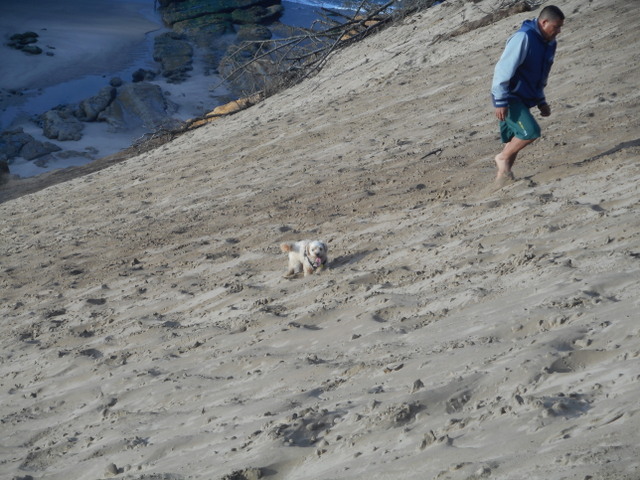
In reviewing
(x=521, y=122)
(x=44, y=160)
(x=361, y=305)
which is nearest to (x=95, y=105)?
(x=44, y=160)

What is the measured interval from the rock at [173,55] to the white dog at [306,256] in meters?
23.9

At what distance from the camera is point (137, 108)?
79.8ft

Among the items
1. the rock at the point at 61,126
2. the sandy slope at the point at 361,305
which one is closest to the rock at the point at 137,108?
the rock at the point at 61,126

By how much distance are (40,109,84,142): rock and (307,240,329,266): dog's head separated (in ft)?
64.2

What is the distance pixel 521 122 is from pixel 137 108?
2059 cm

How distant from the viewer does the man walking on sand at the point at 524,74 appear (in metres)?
5.43

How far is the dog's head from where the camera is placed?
5.26m

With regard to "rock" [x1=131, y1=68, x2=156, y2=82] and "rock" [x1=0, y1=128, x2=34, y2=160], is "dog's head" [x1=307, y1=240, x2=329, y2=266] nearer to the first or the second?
"rock" [x1=0, y1=128, x2=34, y2=160]

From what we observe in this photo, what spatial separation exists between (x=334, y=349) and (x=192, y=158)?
6.73 meters

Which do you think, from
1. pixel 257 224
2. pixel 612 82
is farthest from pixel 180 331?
pixel 612 82

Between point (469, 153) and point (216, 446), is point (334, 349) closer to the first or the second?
point (216, 446)

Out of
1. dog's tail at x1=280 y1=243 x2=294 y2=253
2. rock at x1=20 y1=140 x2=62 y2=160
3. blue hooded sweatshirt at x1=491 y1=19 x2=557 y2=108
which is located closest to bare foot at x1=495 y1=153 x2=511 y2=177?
blue hooded sweatshirt at x1=491 y1=19 x2=557 y2=108

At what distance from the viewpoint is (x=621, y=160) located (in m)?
5.77

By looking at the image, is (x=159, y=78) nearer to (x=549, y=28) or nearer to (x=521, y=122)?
(x=521, y=122)
